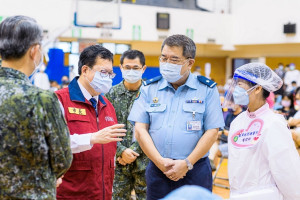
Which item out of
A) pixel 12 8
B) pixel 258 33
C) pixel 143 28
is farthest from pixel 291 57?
pixel 12 8

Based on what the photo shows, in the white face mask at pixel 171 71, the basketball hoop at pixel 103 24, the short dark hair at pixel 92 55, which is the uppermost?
the basketball hoop at pixel 103 24

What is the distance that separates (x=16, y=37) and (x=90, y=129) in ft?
3.22

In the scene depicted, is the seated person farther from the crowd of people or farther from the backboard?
the backboard

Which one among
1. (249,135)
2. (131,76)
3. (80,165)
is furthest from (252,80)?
(131,76)

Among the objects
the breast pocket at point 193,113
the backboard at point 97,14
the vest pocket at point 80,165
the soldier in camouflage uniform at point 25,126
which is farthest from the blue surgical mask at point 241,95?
the backboard at point 97,14

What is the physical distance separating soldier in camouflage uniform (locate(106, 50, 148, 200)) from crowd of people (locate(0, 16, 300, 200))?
224 millimetres

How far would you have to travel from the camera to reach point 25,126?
1.70m

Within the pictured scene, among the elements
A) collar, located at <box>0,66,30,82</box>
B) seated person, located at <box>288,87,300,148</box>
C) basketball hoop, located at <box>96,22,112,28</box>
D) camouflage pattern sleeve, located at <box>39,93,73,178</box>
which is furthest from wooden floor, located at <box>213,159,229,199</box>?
collar, located at <box>0,66,30,82</box>

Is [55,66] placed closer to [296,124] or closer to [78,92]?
[296,124]

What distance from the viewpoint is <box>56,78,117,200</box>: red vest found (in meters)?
2.54

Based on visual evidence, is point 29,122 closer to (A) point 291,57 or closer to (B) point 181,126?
(B) point 181,126

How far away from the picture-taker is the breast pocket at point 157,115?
2.94 metres

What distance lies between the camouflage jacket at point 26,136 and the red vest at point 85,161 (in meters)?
0.77

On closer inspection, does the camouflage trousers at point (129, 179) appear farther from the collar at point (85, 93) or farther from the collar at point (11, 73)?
the collar at point (11, 73)
